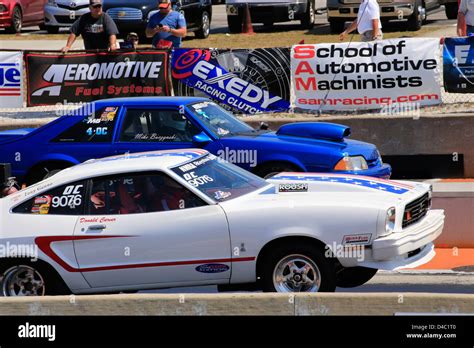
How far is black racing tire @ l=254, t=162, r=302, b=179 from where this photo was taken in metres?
12.1

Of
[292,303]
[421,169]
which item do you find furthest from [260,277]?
[421,169]

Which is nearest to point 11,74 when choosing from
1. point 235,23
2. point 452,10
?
point 235,23

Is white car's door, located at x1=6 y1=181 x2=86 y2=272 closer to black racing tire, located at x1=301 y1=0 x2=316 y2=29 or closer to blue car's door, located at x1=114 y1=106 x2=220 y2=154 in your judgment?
blue car's door, located at x1=114 y1=106 x2=220 y2=154

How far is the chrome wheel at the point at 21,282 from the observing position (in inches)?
357

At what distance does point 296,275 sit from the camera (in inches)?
344

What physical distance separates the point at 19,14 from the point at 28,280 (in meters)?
20.9

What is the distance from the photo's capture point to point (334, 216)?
28.5 feet

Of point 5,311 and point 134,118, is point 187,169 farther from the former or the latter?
point 134,118

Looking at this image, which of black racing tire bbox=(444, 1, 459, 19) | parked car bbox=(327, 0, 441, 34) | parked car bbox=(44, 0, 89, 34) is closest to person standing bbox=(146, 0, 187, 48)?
parked car bbox=(327, 0, 441, 34)

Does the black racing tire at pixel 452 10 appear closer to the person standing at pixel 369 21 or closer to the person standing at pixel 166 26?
the person standing at pixel 369 21

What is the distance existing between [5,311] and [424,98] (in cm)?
876

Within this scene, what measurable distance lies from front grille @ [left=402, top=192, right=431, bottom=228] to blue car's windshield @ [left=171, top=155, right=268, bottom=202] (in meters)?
1.32

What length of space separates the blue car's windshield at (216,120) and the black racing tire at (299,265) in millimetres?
3780

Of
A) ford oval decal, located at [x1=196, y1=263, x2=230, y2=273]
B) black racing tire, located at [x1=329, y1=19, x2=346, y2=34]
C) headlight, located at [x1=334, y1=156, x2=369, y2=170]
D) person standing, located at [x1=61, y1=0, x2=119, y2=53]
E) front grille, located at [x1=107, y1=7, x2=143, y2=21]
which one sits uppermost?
person standing, located at [x1=61, y1=0, x2=119, y2=53]
